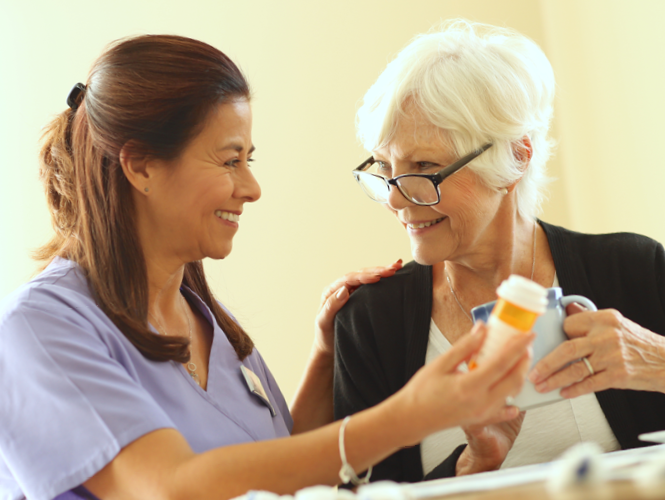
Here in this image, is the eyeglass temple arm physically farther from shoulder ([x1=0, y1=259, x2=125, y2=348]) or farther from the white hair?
shoulder ([x1=0, y1=259, x2=125, y2=348])

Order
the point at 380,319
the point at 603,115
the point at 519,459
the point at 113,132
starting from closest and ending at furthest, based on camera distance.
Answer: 1. the point at 113,132
2. the point at 519,459
3. the point at 380,319
4. the point at 603,115

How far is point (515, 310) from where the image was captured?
0.69m

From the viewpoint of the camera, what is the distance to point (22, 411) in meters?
0.87

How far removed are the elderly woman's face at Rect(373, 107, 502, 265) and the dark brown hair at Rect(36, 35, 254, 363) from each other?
358 millimetres

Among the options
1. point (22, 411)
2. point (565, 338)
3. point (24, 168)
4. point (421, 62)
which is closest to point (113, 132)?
point (22, 411)

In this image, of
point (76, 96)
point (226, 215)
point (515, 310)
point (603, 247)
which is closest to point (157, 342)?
point (226, 215)

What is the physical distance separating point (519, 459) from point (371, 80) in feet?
4.78

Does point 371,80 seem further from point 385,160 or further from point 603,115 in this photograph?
point 385,160

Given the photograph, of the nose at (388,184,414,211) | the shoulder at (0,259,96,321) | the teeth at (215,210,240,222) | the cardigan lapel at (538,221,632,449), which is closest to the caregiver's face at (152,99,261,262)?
the teeth at (215,210,240,222)

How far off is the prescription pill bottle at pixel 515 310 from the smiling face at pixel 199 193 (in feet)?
2.06

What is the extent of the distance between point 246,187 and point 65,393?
20.7 inches

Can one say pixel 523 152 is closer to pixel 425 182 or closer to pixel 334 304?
pixel 425 182

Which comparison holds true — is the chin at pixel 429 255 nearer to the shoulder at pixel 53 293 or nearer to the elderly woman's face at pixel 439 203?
the elderly woman's face at pixel 439 203

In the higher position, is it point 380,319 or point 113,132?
point 113,132
